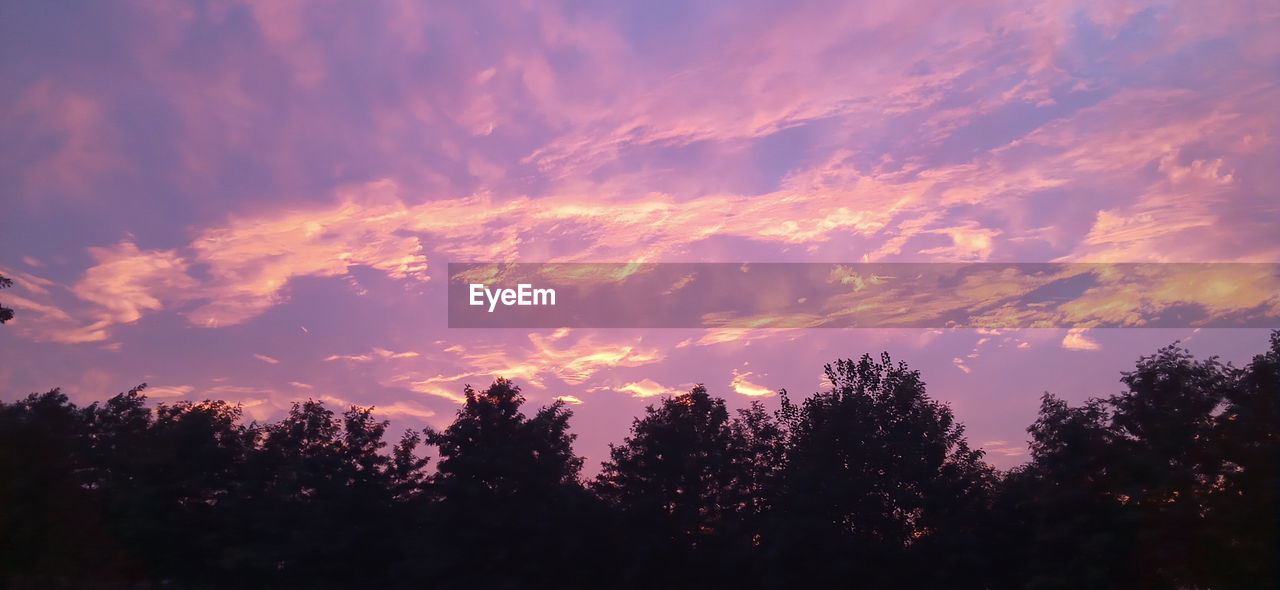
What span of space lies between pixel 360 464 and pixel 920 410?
30.2 meters

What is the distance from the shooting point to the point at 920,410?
151 ft

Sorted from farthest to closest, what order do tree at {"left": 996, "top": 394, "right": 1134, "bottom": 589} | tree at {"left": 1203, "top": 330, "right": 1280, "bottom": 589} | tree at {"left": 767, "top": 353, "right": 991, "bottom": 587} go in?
tree at {"left": 767, "top": 353, "right": 991, "bottom": 587}, tree at {"left": 996, "top": 394, "right": 1134, "bottom": 589}, tree at {"left": 1203, "top": 330, "right": 1280, "bottom": 589}

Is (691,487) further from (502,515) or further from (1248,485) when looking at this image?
(1248,485)

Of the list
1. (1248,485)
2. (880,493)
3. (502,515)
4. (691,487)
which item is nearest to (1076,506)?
(1248,485)

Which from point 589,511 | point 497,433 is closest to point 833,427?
point 589,511

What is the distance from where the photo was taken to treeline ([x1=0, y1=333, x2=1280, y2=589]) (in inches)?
1284

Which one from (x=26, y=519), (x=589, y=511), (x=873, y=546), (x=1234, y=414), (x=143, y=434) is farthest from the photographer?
(x=143, y=434)

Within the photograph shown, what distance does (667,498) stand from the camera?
44.5 m

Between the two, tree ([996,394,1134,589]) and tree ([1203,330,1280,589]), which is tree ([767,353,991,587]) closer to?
tree ([996,394,1134,589])

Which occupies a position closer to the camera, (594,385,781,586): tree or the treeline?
the treeline

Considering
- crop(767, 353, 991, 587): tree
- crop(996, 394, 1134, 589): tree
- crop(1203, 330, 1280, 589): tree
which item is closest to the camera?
crop(1203, 330, 1280, 589): tree

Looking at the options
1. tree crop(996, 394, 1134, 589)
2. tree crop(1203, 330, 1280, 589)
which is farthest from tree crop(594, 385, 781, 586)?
tree crop(1203, 330, 1280, 589)

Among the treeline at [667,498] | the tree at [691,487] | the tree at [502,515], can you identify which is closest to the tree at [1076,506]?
the treeline at [667,498]

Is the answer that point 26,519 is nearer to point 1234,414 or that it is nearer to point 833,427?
point 833,427
